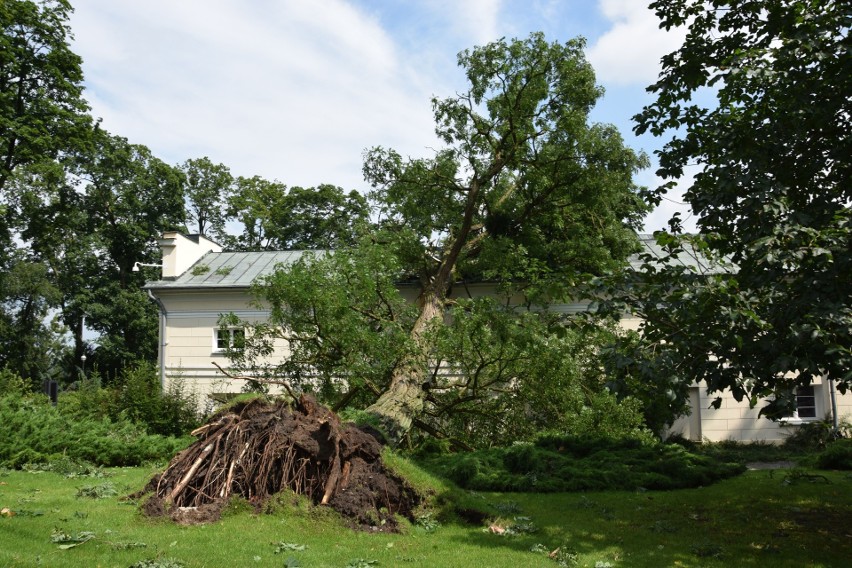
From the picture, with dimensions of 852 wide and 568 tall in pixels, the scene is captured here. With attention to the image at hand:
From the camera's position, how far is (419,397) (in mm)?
14758

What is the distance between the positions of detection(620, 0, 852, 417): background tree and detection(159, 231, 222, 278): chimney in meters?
20.3

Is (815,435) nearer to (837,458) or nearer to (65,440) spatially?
(837,458)

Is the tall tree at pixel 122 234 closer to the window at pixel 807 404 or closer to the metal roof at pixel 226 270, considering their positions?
the metal roof at pixel 226 270

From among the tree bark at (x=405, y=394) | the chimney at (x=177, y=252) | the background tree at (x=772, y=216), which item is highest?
the chimney at (x=177, y=252)

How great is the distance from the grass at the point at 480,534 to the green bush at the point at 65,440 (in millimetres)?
2302

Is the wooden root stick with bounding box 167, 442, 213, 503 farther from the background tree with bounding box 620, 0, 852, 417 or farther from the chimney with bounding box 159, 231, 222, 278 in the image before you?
the chimney with bounding box 159, 231, 222, 278

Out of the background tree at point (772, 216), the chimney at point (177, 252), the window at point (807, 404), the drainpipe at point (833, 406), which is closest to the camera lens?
the background tree at point (772, 216)

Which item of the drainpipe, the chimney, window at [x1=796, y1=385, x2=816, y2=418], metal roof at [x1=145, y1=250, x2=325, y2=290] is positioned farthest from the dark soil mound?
window at [x1=796, y1=385, x2=816, y2=418]

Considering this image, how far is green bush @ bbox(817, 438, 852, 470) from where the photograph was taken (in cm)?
1301

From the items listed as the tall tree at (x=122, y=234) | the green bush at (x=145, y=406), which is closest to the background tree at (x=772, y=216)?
the green bush at (x=145, y=406)

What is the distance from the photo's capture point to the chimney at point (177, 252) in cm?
2589

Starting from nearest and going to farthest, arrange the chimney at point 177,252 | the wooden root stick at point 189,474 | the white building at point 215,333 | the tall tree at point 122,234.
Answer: the wooden root stick at point 189,474 < the white building at point 215,333 < the chimney at point 177,252 < the tall tree at point 122,234

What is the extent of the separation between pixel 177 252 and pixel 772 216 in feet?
75.1

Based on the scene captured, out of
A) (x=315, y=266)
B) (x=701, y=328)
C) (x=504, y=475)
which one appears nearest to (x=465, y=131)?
(x=315, y=266)
